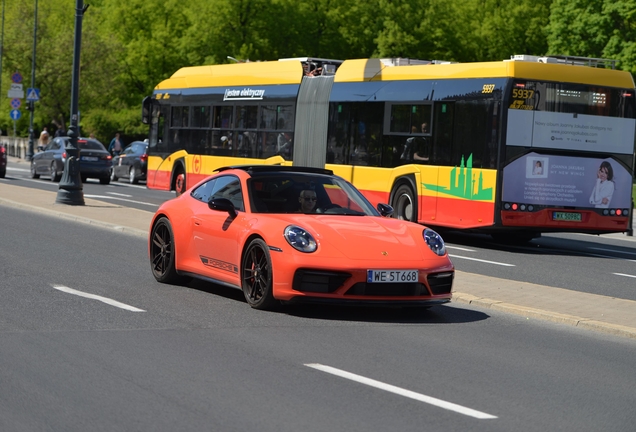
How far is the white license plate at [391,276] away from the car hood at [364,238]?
0.14 m

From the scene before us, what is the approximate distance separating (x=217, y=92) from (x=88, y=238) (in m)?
10.1

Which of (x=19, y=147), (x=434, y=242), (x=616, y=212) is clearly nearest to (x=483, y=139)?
(x=616, y=212)

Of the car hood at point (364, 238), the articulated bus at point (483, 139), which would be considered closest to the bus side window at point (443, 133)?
the articulated bus at point (483, 139)

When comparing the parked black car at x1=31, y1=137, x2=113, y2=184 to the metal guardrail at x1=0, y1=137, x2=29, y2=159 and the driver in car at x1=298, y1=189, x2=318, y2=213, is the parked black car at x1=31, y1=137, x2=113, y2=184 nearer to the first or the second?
the driver in car at x1=298, y1=189, x2=318, y2=213

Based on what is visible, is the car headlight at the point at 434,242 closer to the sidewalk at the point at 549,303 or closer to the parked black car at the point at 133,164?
the sidewalk at the point at 549,303

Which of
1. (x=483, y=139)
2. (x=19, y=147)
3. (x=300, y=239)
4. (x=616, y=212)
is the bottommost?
(x=19, y=147)

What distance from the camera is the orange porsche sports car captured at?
10250 millimetres

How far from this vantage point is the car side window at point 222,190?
453 inches

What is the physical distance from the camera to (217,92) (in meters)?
27.5

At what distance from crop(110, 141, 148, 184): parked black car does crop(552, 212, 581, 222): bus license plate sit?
940 inches

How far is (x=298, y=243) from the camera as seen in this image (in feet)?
33.9

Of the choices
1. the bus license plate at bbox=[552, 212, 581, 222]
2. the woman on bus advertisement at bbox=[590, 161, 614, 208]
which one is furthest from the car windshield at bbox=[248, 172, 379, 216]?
the woman on bus advertisement at bbox=[590, 161, 614, 208]

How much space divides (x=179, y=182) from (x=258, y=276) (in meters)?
18.2

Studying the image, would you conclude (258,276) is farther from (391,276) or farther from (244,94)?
(244,94)
